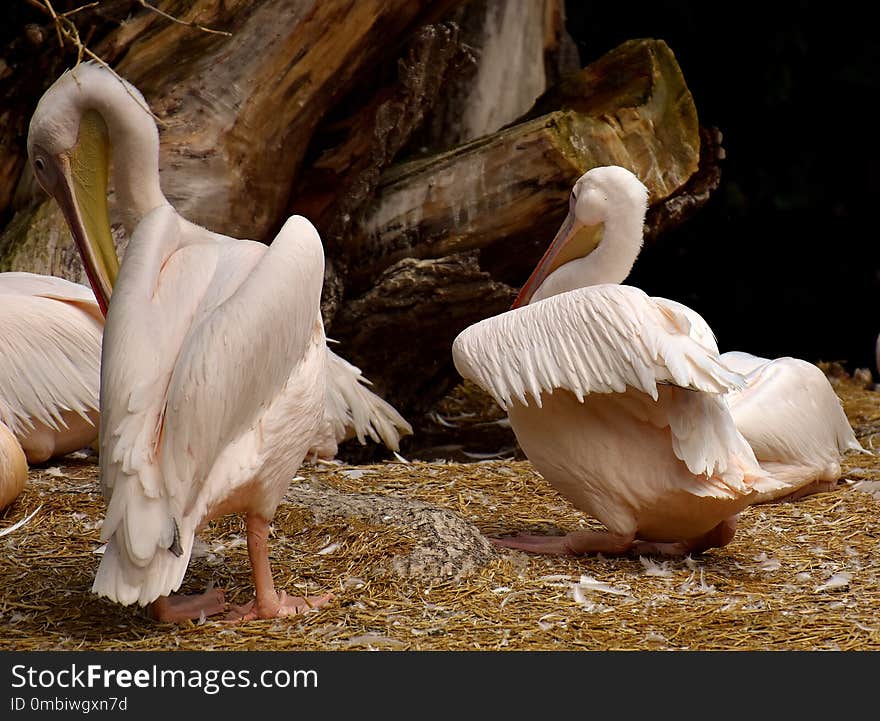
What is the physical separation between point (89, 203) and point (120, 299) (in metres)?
1.31

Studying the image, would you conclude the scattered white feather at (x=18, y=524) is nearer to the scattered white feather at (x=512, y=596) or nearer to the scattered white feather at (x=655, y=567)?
→ the scattered white feather at (x=512, y=596)

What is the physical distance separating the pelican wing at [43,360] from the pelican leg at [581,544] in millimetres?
1788

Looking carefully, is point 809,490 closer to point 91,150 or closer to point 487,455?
point 487,455

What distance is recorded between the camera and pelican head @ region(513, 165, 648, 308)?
413 centimetres

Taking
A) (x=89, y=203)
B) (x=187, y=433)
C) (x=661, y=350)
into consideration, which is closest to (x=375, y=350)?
(x=89, y=203)

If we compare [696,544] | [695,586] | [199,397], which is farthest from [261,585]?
[696,544]

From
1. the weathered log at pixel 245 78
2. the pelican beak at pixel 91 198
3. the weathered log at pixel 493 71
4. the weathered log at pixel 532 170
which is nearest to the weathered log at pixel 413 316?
the weathered log at pixel 532 170

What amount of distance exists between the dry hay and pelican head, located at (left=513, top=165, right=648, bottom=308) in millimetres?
821

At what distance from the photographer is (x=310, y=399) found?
3064mm

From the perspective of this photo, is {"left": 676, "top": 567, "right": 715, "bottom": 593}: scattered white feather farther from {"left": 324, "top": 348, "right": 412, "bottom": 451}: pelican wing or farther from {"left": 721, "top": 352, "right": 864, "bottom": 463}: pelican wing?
{"left": 324, "top": 348, "right": 412, "bottom": 451}: pelican wing

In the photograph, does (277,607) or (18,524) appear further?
(18,524)

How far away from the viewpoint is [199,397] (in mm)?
2768

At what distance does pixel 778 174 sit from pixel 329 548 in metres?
5.14

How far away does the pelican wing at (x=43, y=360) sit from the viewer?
4484 millimetres
